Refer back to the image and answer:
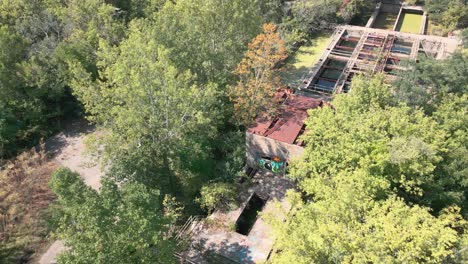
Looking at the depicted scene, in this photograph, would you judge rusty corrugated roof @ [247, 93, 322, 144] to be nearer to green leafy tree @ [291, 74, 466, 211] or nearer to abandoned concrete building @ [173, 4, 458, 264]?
abandoned concrete building @ [173, 4, 458, 264]

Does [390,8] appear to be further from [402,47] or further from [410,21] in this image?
[402,47]

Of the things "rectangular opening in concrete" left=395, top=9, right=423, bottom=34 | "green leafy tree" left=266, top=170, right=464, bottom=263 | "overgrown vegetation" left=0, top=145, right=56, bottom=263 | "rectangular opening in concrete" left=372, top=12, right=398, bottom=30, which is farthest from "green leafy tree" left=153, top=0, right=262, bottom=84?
"rectangular opening in concrete" left=395, top=9, right=423, bottom=34

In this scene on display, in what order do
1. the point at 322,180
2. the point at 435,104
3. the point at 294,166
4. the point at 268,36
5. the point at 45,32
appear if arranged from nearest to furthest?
the point at 322,180
the point at 294,166
the point at 435,104
the point at 268,36
the point at 45,32

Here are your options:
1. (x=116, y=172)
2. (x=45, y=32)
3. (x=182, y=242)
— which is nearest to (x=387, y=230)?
(x=182, y=242)

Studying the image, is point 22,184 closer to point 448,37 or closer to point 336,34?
point 336,34

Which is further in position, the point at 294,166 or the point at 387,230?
the point at 294,166

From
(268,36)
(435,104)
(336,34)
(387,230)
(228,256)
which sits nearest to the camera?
(387,230)

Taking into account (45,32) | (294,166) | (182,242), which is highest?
(45,32)
